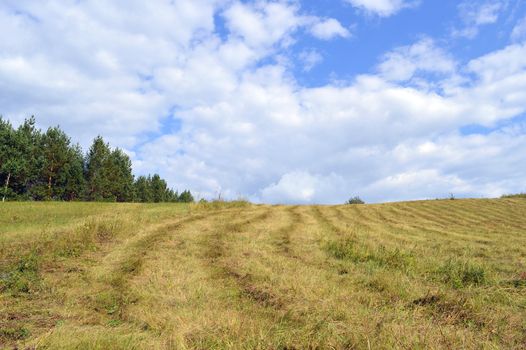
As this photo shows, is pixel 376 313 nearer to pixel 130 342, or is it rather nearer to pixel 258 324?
pixel 258 324

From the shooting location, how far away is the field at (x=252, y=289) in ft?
16.4

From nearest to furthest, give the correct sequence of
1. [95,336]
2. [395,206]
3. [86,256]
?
[95,336], [86,256], [395,206]

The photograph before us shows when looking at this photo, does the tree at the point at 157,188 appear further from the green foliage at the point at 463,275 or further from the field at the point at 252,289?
the green foliage at the point at 463,275

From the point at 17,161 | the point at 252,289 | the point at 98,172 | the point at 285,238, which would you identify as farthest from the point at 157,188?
the point at 252,289

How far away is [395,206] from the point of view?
29.3m

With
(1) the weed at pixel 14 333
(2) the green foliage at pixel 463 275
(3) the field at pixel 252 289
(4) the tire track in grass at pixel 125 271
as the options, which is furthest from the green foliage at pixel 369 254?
(1) the weed at pixel 14 333

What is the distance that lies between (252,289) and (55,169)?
66694mm

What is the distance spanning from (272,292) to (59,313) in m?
3.55

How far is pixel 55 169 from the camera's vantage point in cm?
6544

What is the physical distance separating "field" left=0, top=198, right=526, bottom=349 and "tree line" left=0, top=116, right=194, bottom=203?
50314 millimetres

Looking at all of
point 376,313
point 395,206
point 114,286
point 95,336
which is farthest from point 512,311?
point 395,206

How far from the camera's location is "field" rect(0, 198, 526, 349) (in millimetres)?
4984

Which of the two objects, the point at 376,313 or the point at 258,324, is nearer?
the point at 258,324

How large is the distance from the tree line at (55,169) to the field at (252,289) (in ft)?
165
